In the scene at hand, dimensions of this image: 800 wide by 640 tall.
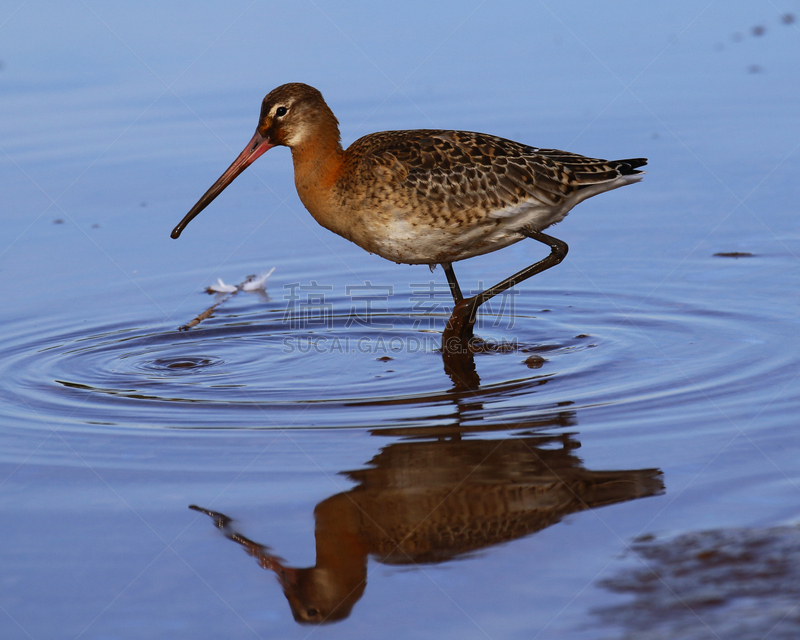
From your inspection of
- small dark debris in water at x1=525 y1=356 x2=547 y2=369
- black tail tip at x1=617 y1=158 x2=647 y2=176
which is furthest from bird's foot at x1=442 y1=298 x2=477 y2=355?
black tail tip at x1=617 y1=158 x2=647 y2=176

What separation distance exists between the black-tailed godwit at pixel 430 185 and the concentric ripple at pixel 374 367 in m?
0.49

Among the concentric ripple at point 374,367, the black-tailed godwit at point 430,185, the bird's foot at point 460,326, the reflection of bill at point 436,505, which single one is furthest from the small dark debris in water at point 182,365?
the reflection of bill at point 436,505

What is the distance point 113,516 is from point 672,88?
909 centimetres

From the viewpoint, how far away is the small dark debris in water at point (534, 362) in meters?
5.87

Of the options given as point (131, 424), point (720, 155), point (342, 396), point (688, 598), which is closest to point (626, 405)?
point (342, 396)

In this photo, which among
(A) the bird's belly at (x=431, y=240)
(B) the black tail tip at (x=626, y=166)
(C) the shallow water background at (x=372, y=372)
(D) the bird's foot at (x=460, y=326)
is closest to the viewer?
(C) the shallow water background at (x=372, y=372)

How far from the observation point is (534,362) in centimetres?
593

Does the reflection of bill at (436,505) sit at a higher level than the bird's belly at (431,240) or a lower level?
lower

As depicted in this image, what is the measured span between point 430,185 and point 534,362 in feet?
3.98

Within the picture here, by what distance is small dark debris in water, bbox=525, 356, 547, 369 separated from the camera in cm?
587

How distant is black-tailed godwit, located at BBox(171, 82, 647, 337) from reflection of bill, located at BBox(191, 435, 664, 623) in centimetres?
181

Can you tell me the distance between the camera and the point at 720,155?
31.4 feet

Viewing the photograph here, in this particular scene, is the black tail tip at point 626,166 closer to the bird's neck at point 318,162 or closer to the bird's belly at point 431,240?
the bird's belly at point 431,240

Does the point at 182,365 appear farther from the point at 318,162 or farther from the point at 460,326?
the point at 460,326
